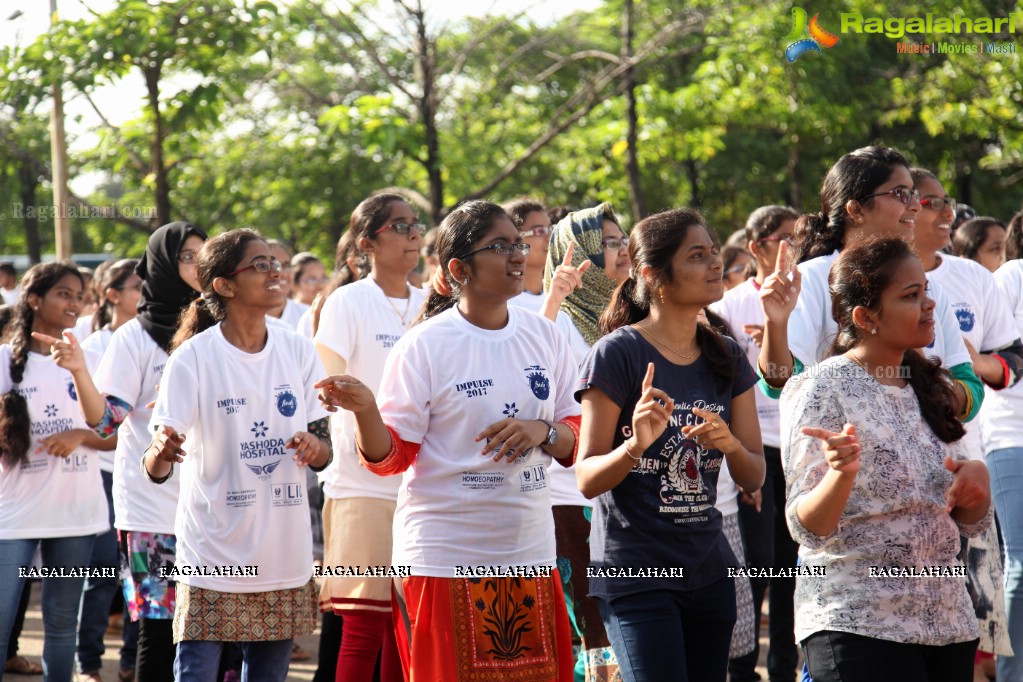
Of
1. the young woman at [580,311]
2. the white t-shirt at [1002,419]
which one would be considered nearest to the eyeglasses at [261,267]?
the young woman at [580,311]

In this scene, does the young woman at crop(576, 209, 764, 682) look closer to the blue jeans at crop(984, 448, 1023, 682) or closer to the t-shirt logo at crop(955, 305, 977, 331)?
the t-shirt logo at crop(955, 305, 977, 331)

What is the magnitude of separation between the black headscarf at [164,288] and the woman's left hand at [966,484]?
3356 mm

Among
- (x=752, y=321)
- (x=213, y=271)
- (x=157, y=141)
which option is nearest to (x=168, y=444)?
(x=213, y=271)

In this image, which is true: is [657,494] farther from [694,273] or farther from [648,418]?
[694,273]

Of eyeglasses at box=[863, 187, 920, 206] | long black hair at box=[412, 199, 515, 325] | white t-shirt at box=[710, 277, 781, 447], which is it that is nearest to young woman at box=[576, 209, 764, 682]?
long black hair at box=[412, 199, 515, 325]

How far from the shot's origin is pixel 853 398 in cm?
337

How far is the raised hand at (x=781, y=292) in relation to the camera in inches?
157

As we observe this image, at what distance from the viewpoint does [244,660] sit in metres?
4.43

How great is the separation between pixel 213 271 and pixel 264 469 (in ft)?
2.68

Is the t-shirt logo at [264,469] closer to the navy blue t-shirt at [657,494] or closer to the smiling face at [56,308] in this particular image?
the navy blue t-shirt at [657,494]

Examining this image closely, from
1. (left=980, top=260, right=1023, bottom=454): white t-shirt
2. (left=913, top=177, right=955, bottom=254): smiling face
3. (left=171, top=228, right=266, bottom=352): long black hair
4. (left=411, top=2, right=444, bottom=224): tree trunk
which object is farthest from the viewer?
(left=411, top=2, right=444, bottom=224): tree trunk

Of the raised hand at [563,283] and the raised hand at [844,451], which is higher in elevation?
the raised hand at [563,283]

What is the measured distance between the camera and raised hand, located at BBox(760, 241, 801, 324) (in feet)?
13.1

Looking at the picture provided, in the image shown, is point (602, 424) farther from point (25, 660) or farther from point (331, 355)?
point (25, 660)
